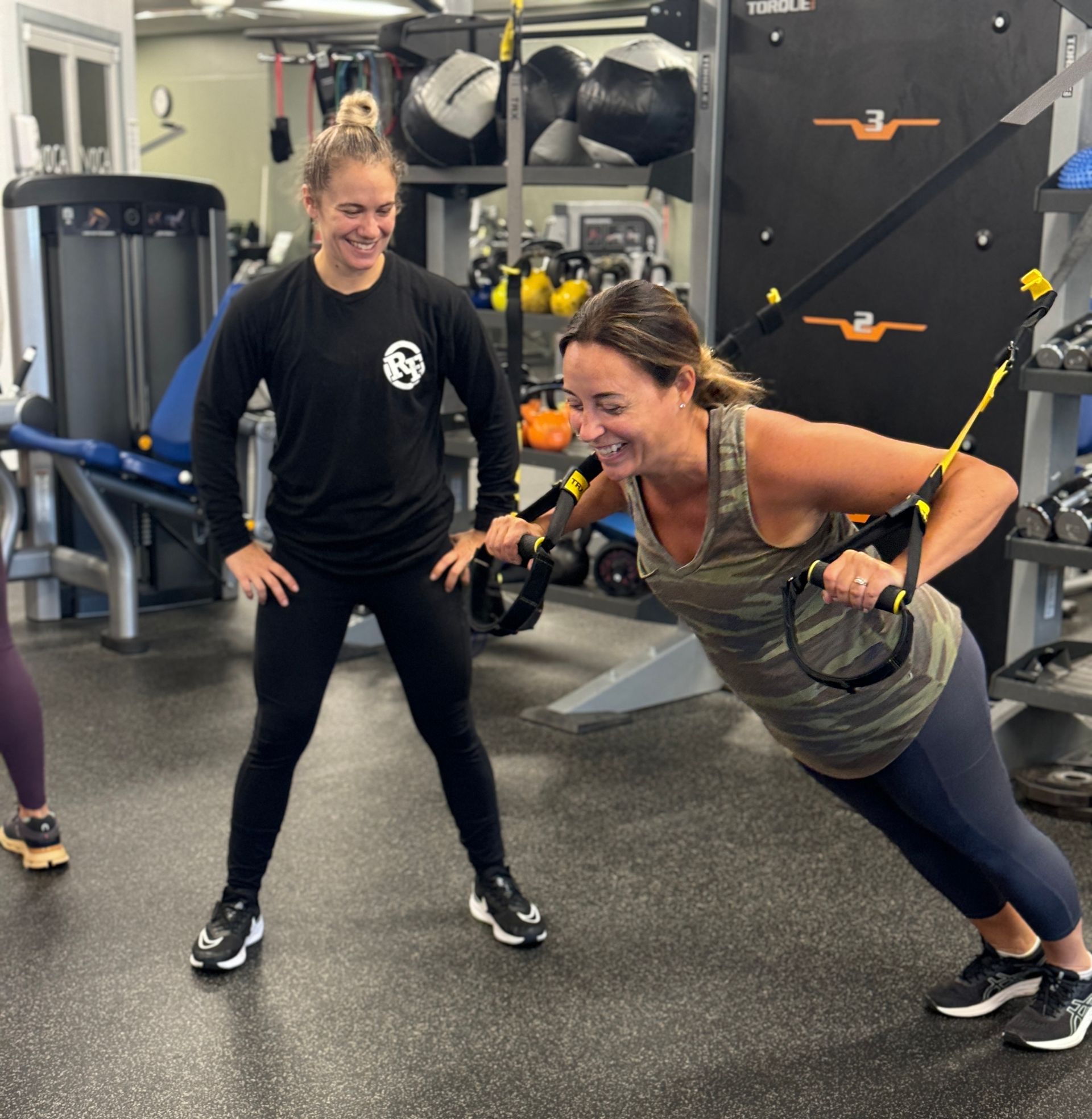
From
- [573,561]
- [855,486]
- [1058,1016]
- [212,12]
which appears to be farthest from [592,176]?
[212,12]

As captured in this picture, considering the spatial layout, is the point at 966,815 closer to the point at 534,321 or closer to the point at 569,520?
the point at 569,520

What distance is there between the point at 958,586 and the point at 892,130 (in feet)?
3.71

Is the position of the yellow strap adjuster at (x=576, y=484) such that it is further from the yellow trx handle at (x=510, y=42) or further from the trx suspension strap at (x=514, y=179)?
the yellow trx handle at (x=510, y=42)

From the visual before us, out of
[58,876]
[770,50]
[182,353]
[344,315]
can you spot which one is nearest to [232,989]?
[58,876]

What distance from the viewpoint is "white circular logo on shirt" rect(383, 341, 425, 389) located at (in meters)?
2.16

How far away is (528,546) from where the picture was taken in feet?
5.43

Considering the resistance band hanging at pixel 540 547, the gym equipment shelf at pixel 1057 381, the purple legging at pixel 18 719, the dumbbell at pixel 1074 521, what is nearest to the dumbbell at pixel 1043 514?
the dumbbell at pixel 1074 521

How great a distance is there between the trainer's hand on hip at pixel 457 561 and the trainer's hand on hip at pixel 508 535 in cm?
47

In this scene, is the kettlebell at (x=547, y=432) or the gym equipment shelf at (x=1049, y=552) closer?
the gym equipment shelf at (x=1049, y=552)

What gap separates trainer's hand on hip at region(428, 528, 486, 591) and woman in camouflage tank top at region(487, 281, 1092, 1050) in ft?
1.17

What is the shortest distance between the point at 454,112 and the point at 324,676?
6.77 ft

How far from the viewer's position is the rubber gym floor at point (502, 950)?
2.02 metres

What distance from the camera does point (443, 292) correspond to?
2.22 meters

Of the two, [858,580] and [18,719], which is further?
[18,719]
